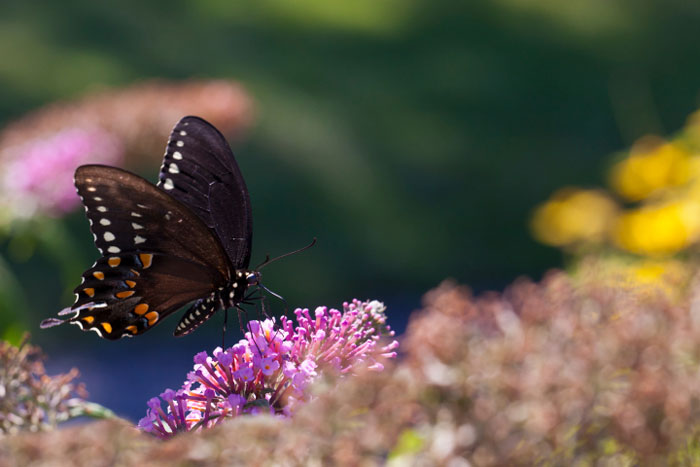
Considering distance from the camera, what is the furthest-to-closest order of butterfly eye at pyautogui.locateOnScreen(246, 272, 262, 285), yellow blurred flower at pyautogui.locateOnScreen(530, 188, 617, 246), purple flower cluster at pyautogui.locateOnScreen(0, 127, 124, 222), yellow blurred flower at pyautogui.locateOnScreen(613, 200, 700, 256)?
yellow blurred flower at pyautogui.locateOnScreen(530, 188, 617, 246) → yellow blurred flower at pyautogui.locateOnScreen(613, 200, 700, 256) → purple flower cluster at pyautogui.locateOnScreen(0, 127, 124, 222) → butterfly eye at pyautogui.locateOnScreen(246, 272, 262, 285)

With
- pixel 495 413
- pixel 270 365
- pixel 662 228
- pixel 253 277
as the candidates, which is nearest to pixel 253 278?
pixel 253 277

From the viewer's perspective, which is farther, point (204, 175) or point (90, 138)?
point (90, 138)

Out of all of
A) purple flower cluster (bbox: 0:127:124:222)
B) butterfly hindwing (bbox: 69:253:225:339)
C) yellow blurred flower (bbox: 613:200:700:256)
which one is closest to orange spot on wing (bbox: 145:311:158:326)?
butterfly hindwing (bbox: 69:253:225:339)

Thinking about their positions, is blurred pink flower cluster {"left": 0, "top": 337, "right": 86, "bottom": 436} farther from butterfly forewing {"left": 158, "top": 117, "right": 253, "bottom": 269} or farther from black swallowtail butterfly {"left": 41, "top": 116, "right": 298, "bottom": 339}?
butterfly forewing {"left": 158, "top": 117, "right": 253, "bottom": 269}


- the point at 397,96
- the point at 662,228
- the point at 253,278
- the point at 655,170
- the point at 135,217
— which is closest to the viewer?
the point at 135,217

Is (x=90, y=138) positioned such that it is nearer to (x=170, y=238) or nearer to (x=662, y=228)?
(x=170, y=238)

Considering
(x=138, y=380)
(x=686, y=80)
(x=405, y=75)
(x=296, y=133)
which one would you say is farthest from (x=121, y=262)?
(x=686, y=80)

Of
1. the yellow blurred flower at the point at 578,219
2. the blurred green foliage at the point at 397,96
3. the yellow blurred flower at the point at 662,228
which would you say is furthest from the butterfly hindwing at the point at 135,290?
the blurred green foliage at the point at 397,96

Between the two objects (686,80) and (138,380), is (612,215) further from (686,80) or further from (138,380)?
(686,80)

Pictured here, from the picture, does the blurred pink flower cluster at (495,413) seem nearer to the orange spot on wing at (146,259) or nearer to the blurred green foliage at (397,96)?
the orange spot on wing at (146,259)
